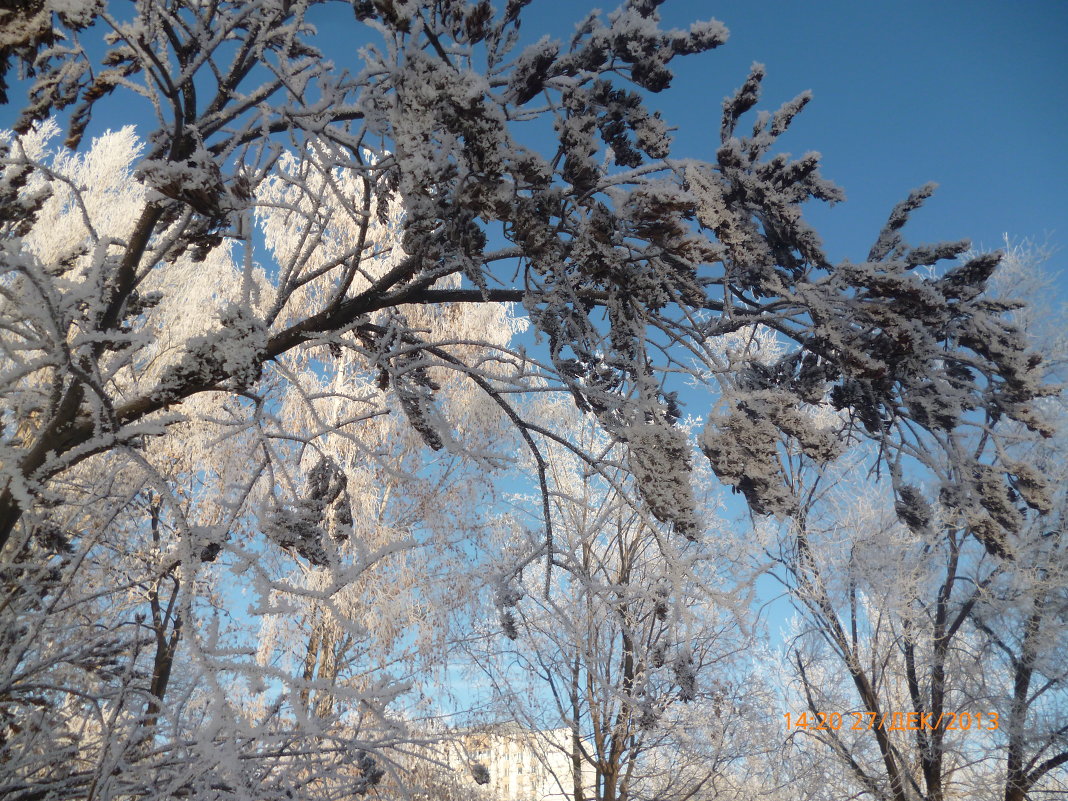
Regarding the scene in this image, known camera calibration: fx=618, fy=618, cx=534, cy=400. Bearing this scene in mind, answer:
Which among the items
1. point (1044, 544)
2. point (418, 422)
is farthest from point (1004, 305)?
point (1044, 544)

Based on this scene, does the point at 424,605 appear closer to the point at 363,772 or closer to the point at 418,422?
the point at 363,772

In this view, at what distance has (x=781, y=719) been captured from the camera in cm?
820

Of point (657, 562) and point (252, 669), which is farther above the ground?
point (657, 562)

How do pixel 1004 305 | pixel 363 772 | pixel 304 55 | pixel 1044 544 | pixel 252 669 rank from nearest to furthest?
pixel 252 669
pixel 1004 305
pixel 304 55
pixel 363 772
pixel 1044 544

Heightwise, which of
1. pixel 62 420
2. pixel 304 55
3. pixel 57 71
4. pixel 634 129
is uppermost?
pixel 304 55

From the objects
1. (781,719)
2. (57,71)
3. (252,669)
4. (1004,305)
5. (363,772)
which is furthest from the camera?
(781,719)

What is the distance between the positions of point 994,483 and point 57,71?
9.05 ft

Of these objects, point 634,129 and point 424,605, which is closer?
point 634,129

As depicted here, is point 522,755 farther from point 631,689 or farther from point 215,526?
point 215,526

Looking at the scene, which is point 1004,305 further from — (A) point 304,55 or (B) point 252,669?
(A) point 304,55
